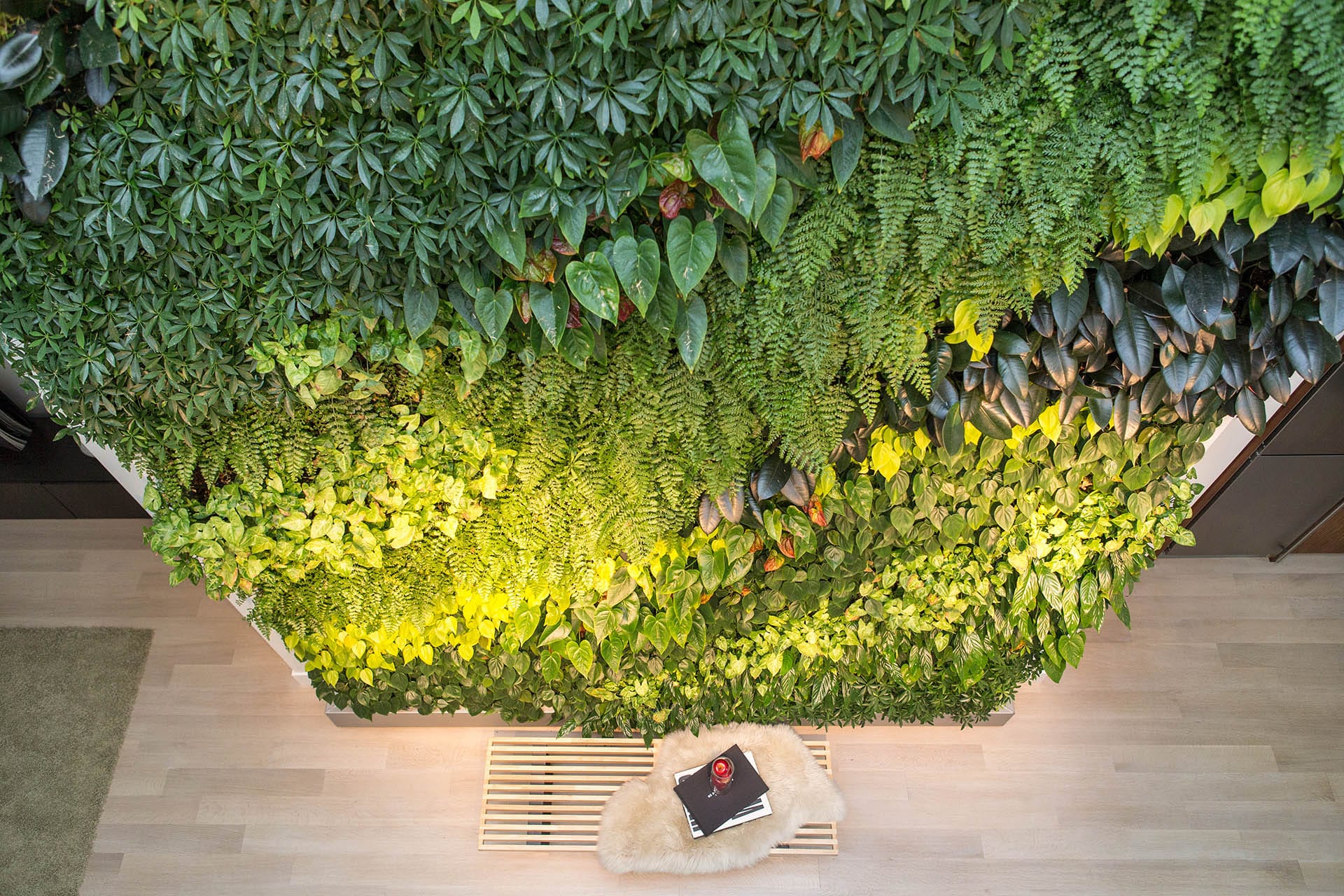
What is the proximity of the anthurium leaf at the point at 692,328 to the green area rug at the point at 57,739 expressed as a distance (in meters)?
2.77

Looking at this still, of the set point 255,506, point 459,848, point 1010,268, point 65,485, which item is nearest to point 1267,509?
point 1010,268

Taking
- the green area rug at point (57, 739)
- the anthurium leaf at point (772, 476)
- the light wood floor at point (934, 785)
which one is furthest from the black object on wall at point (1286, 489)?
the green area rug at point (57, 739)

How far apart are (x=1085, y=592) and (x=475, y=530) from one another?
Answer: 1.74 meters

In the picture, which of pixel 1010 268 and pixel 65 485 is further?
pixel 65 485

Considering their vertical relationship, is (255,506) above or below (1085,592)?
above

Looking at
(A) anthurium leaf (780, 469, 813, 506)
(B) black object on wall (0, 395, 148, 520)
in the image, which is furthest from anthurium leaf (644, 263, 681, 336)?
(B) black object on wall (0, 395, 148, 520)

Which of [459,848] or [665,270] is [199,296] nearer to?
[665,270]

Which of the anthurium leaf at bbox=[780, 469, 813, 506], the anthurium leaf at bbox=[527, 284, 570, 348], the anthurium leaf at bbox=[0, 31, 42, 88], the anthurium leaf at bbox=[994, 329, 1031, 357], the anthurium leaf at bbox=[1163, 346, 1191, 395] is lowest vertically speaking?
the anthurium leaf at bbox=[780, 469, 813, 506]

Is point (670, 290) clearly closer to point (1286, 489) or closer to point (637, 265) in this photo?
point (637, 265)

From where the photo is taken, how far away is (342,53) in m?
1.46

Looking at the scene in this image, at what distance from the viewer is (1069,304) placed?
1.83 metres

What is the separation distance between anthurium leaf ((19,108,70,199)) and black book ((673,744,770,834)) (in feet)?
7.78

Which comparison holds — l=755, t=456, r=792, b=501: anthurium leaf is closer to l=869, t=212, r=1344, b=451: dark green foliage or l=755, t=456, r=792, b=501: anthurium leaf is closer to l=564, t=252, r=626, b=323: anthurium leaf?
l=869, t=212, r=1344, b=451: dark green foliage

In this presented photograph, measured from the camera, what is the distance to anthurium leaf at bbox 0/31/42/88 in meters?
1.37
